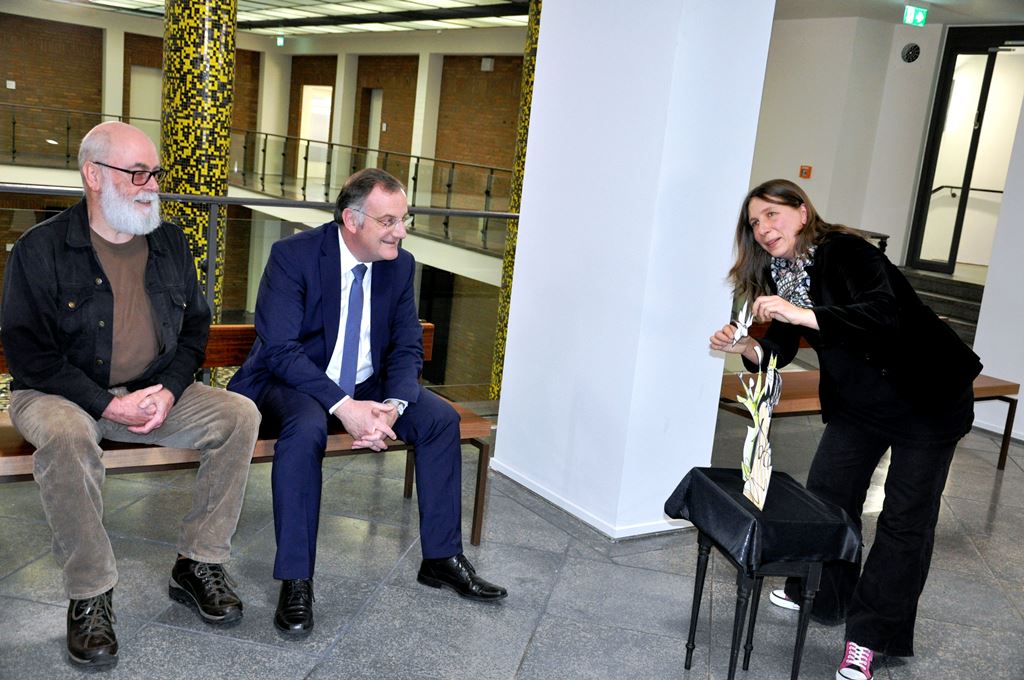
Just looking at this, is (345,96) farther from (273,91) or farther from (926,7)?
(926,7)

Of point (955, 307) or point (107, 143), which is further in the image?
point (955, 307)

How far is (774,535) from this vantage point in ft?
7.66

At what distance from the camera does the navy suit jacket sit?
297 centimetres

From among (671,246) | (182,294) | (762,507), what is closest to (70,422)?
(182,294)

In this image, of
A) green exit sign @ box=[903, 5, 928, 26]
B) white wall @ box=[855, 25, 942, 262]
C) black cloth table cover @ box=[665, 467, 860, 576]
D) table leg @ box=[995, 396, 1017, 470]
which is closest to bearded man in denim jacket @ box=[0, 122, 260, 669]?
black cloth table cover @ box=[665, 467, 860, 576]

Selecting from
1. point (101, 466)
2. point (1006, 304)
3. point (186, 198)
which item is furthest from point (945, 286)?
point (101, 466)

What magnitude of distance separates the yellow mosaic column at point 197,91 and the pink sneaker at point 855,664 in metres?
5.11

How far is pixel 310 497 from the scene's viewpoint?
2.75 m

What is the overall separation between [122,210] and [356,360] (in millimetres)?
858

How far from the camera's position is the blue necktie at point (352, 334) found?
309 cm

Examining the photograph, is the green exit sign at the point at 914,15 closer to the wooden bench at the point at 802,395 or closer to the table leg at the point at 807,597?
the wooden bench at the point at 802,395

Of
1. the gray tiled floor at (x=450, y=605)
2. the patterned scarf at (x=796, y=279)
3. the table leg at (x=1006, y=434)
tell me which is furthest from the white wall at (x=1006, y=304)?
Answer: the patterned scarf at (x=796, y=279)

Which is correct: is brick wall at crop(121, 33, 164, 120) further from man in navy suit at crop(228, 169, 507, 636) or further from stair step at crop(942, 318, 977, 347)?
man in navy suit at crop(228, 169, 507, 636)

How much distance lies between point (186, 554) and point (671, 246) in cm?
193
